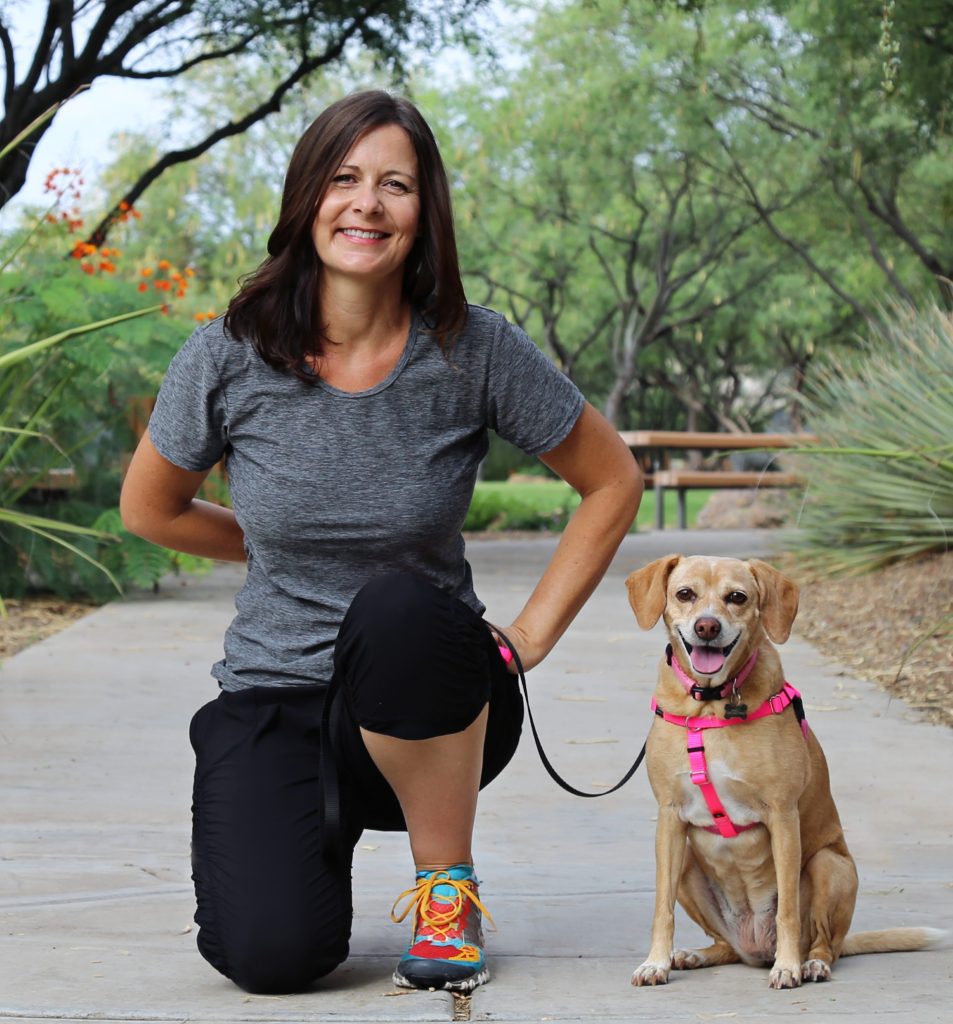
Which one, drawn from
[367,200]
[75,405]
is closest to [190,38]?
[75,405]

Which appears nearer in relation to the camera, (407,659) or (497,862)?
(407,659)

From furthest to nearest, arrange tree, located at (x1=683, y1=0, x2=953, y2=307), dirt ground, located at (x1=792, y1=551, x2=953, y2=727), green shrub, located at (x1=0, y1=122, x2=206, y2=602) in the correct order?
tree, located at (x1=683, y1=0, x2=953, y2=307), green shrub, located at (x1=0, y1=122, x2=206, y2=602), dirt ground, located at (x1=792, y1=551, x2=953, y2=727)

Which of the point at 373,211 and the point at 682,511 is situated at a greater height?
the point at 373,211

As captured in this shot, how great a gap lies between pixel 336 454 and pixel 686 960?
1.21 metres

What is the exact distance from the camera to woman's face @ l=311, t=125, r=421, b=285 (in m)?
3.14

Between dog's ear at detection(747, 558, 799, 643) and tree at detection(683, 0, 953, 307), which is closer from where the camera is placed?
dog's ear at detection(747, 558, 799, 643)

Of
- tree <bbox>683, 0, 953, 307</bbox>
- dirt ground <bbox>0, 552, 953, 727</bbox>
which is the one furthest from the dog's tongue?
tree <bbox>683, 0, 953, 307</bbox>

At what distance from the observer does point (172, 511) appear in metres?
3.42

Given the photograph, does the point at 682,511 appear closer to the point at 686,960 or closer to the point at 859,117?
the point at 859,117

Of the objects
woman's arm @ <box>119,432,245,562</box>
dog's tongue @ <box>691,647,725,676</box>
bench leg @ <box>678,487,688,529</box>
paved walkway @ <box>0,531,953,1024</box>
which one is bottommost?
paved walkway @ <box>0,531,953,1024</box>

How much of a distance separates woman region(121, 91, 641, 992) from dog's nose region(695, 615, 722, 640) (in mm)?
338

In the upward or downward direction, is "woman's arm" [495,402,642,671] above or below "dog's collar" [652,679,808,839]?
above

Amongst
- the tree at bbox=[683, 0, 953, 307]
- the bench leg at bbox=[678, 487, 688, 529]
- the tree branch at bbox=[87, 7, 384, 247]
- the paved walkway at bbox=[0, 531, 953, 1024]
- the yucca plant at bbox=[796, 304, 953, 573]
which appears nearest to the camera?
the paved walkway at bbox=[0, 531, 953, 1024]

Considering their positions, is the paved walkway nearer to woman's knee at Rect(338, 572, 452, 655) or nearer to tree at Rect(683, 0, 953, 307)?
Result: woman's knee at Rect(338, 572, 452, 655)
